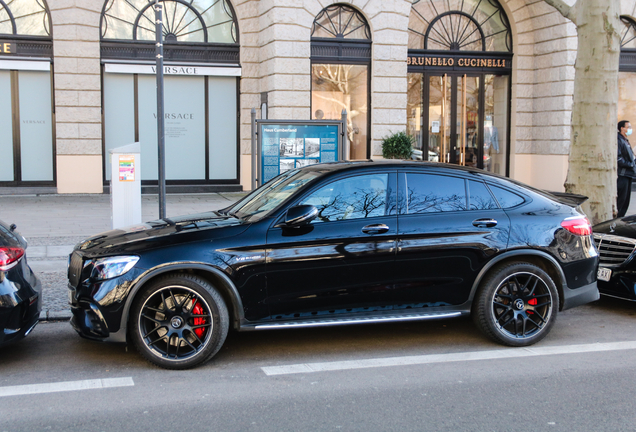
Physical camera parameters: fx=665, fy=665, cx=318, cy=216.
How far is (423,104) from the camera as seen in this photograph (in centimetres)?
1897

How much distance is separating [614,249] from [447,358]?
9.55ft

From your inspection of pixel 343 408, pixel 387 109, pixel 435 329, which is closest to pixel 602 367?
pixel 435 329

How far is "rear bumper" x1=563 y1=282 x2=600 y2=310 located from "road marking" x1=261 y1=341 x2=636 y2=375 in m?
0.37

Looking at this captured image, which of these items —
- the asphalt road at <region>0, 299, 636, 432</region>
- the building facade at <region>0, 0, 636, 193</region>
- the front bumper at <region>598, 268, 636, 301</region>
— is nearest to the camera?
the asphalt road at <region>0, 299, 636, 432</region>

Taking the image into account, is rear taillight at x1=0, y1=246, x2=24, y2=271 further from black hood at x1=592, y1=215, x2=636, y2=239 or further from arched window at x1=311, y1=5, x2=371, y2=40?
arched window at x1=311, y1=5, x2=371, y2=40

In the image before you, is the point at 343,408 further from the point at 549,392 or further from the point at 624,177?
the point at 624,177

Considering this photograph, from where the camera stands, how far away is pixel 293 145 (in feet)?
36.0

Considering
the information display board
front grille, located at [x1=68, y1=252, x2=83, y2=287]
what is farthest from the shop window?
front grille, located at [x1=68, y1=252, x2=83, y2=287]

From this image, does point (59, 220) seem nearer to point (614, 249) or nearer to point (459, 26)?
point (614, 249)

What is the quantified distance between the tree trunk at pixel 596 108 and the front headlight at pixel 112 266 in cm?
725

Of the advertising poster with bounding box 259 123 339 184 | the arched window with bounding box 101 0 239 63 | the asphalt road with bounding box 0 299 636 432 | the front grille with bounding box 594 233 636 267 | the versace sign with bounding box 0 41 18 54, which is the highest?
the arched window with bounding box 101 0 239 63

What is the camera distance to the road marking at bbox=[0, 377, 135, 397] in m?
4.53

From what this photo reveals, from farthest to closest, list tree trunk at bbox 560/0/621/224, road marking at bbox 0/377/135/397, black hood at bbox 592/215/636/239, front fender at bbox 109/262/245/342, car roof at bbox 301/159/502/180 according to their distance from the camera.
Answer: tree trunk at bbox 560/0/621/224
black hood at bbox 592/215/636/239
car roof at bbox 301/159/502/180
front fender at bbox 109/262/245/342
road marking at bbox 0/377/135/397

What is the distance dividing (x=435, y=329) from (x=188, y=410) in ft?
9.13
